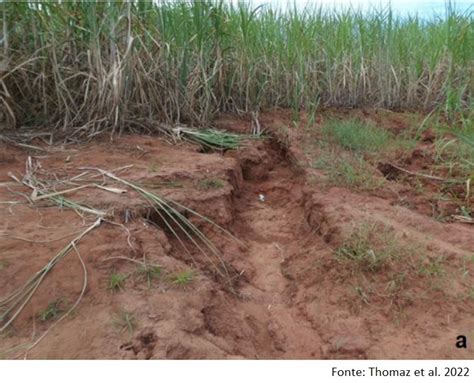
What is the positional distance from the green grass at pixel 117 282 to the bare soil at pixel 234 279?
0.7 inches

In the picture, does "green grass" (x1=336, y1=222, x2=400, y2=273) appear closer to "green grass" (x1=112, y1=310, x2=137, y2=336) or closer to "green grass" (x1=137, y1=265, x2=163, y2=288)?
"green grass" (x1=137, y1=265, x2=163, y2=288)

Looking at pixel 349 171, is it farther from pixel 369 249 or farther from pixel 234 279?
pixel 234 279

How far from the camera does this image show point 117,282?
1.65m

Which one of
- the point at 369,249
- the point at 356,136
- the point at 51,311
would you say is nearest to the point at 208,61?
the point at 356,136

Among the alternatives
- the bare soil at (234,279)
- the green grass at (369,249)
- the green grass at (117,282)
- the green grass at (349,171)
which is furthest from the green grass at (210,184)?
the green grass at (117,282)

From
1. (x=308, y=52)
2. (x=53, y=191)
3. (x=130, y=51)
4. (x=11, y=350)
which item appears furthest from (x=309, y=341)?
(x=308, y=52)

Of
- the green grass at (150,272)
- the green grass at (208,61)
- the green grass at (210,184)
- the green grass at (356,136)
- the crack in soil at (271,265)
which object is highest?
the green grass at (208,61)

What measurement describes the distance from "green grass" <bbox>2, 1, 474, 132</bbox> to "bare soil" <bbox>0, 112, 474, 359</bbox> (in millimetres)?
595

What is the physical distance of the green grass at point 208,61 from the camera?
3014 millimetres

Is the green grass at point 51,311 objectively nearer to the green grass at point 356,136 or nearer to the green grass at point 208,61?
the green grass at point 208,61

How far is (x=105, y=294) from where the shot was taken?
5.28 feet

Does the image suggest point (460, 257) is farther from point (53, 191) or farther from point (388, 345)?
point (53, 191)

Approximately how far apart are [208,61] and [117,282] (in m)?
2.29

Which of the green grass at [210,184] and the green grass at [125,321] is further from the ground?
the green grass at [210,184]
